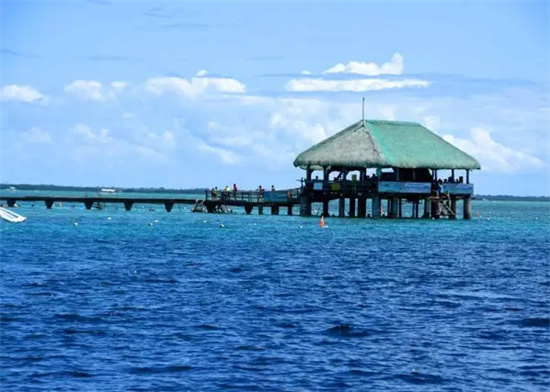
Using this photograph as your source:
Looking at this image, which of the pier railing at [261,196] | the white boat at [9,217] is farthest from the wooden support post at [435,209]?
the white boat at [9,217]

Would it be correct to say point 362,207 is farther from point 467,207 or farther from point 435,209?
point 467,207

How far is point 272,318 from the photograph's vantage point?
27.0 meters

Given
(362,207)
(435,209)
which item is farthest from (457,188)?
(362,207)

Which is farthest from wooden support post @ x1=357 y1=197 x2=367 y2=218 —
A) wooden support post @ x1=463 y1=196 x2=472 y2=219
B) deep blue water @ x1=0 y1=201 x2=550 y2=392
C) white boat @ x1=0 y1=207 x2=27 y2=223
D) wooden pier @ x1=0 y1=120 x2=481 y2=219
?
deep blue water @ x1=0 y1=201 x2=550 y2=392

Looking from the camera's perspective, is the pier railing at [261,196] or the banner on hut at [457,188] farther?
the pier railing at [261,196]

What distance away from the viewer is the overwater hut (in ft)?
235

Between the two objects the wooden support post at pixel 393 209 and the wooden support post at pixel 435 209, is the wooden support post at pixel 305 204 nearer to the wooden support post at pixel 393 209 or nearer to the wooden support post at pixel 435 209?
the wooden support post at pixel 393 209

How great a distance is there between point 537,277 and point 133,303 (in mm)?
16079

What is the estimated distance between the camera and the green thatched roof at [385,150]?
71.6 m

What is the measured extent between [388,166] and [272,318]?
44751mm

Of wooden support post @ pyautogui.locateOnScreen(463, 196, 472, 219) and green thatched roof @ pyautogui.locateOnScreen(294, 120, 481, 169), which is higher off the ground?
green thatched roof @ pyautogui.locateOnScreen(294, 120, 481, 169)

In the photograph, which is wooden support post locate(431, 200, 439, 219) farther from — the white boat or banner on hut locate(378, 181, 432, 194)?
the white boat

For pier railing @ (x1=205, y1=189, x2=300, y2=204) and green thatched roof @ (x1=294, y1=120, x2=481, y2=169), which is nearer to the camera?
green thatched roof @ (x1=294, y1=120, x2=481, y2=169)

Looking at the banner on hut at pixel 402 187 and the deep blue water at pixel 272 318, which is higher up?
the banner on hut at pixel 402 187
